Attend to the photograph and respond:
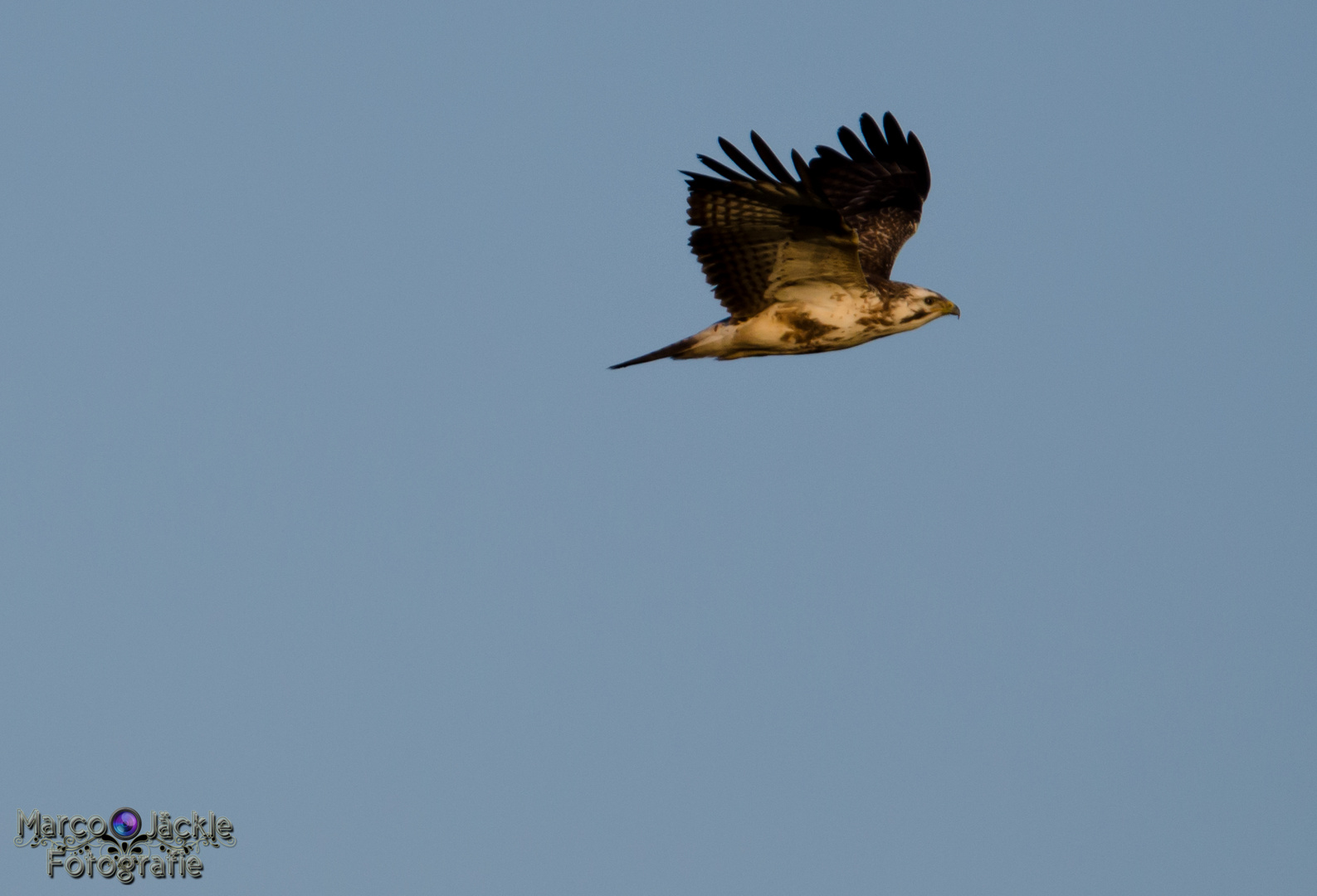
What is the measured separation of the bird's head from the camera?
39.5 ft

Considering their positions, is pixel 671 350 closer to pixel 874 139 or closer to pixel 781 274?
pixel 781 274

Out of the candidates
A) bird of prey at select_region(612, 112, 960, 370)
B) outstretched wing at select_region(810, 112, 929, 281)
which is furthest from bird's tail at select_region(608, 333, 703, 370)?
outstretched wing at select_region(810, 112, 929, 281)

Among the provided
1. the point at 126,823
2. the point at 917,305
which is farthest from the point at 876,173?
the point at 126,823

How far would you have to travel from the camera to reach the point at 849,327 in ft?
Answer: 39.2

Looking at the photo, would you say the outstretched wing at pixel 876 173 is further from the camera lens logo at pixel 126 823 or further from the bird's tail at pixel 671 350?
the camera lens logo at pixel 126 823

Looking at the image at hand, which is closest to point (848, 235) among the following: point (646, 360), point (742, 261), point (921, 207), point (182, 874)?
point (742, 261)

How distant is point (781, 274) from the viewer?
11.5 m

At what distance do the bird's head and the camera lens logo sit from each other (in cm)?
675

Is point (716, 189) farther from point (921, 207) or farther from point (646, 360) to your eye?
point (921, 207)

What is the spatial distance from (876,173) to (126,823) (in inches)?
336

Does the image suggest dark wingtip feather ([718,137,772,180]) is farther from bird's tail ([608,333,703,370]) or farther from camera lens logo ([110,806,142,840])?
camera lens logo ([110,806,142,840])

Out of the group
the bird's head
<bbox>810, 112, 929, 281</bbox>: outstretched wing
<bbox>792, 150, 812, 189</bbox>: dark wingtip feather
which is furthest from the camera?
<bbox>810, 112, 929, 281</bbox>: outstretched wing

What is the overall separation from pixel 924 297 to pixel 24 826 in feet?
24.7

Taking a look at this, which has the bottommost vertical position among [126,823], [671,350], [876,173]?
[126,823]
